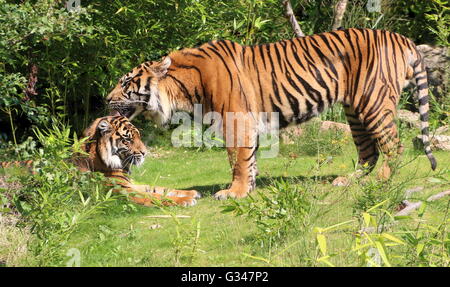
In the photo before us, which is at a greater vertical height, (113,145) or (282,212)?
(282,212)

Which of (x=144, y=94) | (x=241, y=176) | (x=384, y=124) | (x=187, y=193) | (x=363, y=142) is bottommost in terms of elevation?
(x=187, y=193)

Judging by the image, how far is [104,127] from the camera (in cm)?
753

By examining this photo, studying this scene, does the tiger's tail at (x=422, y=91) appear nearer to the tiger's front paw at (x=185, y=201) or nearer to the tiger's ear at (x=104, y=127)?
the tiger's front paw at (x=185, y=201)

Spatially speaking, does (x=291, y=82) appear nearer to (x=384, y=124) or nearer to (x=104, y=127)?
(x=384, y=124)

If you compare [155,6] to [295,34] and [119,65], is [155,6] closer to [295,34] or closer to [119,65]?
[119,65]

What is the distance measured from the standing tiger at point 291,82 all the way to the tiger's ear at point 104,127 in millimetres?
383

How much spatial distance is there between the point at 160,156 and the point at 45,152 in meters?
5.07

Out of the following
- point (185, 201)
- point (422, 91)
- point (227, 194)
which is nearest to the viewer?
point (185, 201)

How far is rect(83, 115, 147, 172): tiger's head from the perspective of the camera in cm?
757

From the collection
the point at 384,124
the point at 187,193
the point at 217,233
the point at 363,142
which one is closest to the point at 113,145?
the point at 187,193

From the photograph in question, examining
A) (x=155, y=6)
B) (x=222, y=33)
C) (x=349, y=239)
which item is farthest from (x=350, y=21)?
(x=349, y=239)

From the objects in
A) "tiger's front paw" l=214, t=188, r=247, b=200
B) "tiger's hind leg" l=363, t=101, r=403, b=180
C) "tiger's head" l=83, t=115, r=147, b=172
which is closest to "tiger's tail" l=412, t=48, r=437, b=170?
"tiger's hind leg" l=363, t=101, r=403, b=180

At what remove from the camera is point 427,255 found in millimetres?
4516

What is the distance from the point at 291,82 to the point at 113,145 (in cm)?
187
